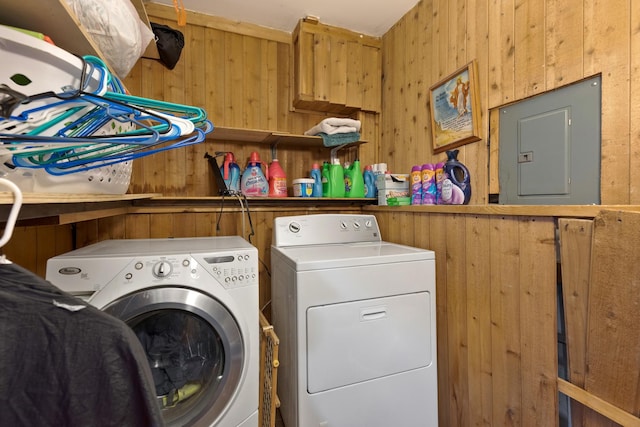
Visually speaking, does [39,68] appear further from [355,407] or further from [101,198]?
[355,407]

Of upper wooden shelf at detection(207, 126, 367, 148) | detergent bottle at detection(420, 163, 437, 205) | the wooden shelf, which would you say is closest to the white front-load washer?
the wooden shelf

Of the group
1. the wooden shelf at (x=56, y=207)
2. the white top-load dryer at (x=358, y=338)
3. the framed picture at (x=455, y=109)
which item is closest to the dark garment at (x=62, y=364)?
the wooden shelf at (x=56, y=207)

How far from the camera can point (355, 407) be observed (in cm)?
134

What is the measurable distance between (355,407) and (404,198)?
4.07ft

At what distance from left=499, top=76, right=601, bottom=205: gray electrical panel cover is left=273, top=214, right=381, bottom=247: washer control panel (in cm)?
80

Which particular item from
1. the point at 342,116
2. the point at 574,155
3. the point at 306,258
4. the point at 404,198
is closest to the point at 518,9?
the point at 574,155

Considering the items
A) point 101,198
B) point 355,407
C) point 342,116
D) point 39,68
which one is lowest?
point 355,407

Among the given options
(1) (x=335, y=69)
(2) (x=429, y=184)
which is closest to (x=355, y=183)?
(2) (x=429, y=184)

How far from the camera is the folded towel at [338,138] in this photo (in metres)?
2.10

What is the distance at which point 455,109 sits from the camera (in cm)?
168

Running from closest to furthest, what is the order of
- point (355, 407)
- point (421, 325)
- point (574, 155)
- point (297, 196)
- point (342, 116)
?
1. point (574, 155)
2. point (355, 407)
3. point (421, 325)
4. point (297, 196)
5. point (342, 116)

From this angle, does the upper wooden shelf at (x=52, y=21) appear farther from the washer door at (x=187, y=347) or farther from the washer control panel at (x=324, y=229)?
the washer control panel at (x=324, y=229)

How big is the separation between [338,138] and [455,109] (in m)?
0.79

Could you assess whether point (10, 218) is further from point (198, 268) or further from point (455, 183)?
point (455, 183)
